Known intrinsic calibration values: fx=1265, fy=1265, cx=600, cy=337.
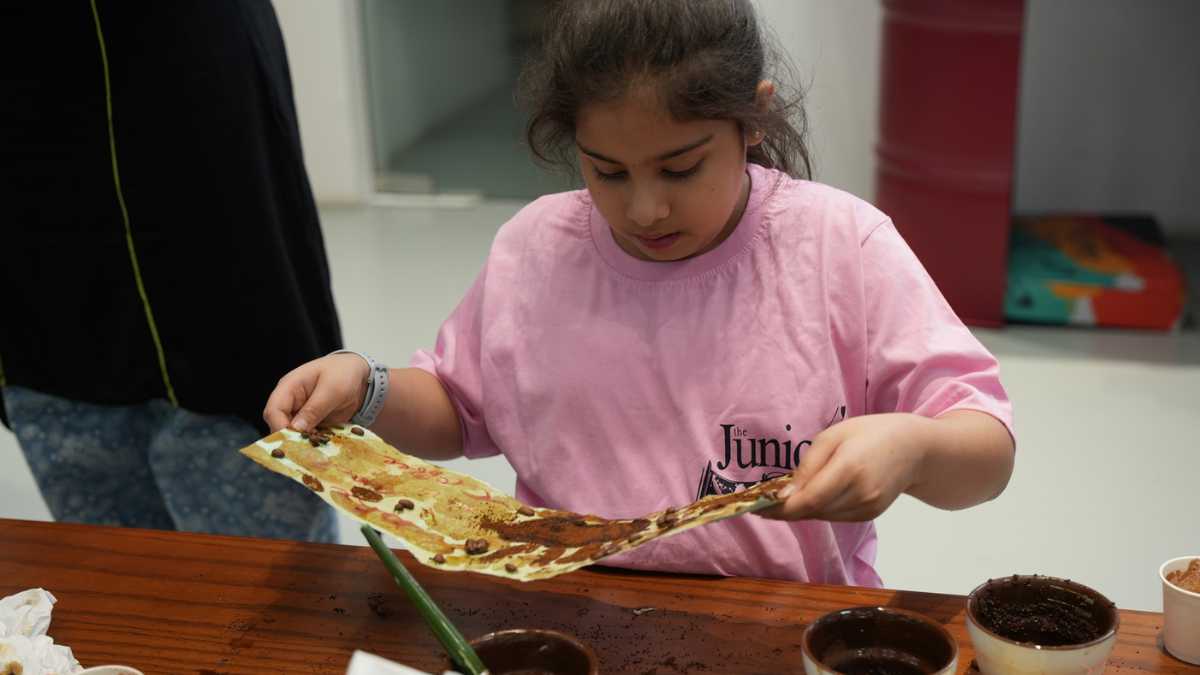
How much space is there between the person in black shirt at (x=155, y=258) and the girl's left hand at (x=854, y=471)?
0.98 meters

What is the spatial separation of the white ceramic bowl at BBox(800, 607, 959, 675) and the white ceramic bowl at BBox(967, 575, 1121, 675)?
0.03 m

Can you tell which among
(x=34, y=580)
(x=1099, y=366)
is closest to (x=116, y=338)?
(x=34, y=580)

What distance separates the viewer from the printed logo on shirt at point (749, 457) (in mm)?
1299

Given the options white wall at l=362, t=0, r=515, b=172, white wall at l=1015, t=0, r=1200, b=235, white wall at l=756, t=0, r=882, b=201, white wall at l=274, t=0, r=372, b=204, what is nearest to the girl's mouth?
white wall at l=756, t=0, r=882, b=201

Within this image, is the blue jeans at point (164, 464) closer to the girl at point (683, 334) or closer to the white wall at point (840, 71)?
the girl at point (683, 334)

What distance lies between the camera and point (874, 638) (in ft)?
3.21

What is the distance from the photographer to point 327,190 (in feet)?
16.3

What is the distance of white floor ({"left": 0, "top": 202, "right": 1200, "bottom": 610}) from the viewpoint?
8.22ft

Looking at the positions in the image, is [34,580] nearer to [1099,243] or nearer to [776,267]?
[776,267]

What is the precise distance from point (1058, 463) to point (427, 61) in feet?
11.2

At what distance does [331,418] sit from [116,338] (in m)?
0.64

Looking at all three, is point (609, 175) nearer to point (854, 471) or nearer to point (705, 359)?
point (705, 359)

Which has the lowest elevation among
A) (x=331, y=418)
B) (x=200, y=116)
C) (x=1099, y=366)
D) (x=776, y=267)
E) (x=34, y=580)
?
(x=1099, y=366)

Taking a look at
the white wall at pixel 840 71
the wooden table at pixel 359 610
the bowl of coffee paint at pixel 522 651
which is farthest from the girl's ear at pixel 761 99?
the white wall at pixel 840 71
